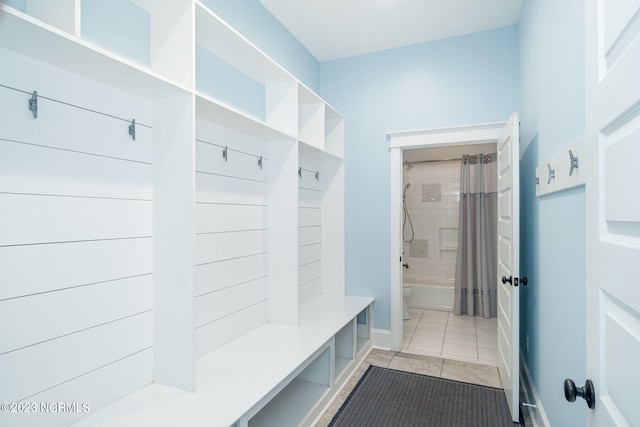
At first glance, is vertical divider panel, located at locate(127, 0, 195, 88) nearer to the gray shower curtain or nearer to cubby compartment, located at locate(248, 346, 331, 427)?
cubby compartment, located at locate(248, 346, 331, 427)

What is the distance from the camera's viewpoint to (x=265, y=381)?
66.6 inches

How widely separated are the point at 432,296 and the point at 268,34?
3761 millimetres

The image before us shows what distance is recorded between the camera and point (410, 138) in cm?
322

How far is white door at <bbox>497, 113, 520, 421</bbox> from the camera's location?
213cm

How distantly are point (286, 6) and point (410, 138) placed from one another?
4.95 ft

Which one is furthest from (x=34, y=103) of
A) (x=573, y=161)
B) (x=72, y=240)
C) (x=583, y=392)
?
(x=573, y=161)

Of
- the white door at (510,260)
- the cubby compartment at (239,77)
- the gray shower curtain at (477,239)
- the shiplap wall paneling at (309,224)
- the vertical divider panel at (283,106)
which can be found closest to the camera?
the cubby compartment at (239,77)

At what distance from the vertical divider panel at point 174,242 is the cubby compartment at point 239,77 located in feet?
0.73

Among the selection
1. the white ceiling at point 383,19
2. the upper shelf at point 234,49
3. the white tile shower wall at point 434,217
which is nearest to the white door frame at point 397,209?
the white ceiling at point 383,19

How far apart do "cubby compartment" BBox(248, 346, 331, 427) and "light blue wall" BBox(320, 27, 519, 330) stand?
107cm

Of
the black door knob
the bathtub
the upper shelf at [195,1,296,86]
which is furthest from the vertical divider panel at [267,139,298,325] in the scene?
the bathtub

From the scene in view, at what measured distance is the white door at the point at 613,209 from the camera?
618 millimetres

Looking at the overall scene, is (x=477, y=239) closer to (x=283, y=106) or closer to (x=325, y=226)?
(x=325, y=226)

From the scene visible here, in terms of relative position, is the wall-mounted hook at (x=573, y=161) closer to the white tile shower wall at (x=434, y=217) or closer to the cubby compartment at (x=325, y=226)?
the cubby compartment at (x=325, y=226)
